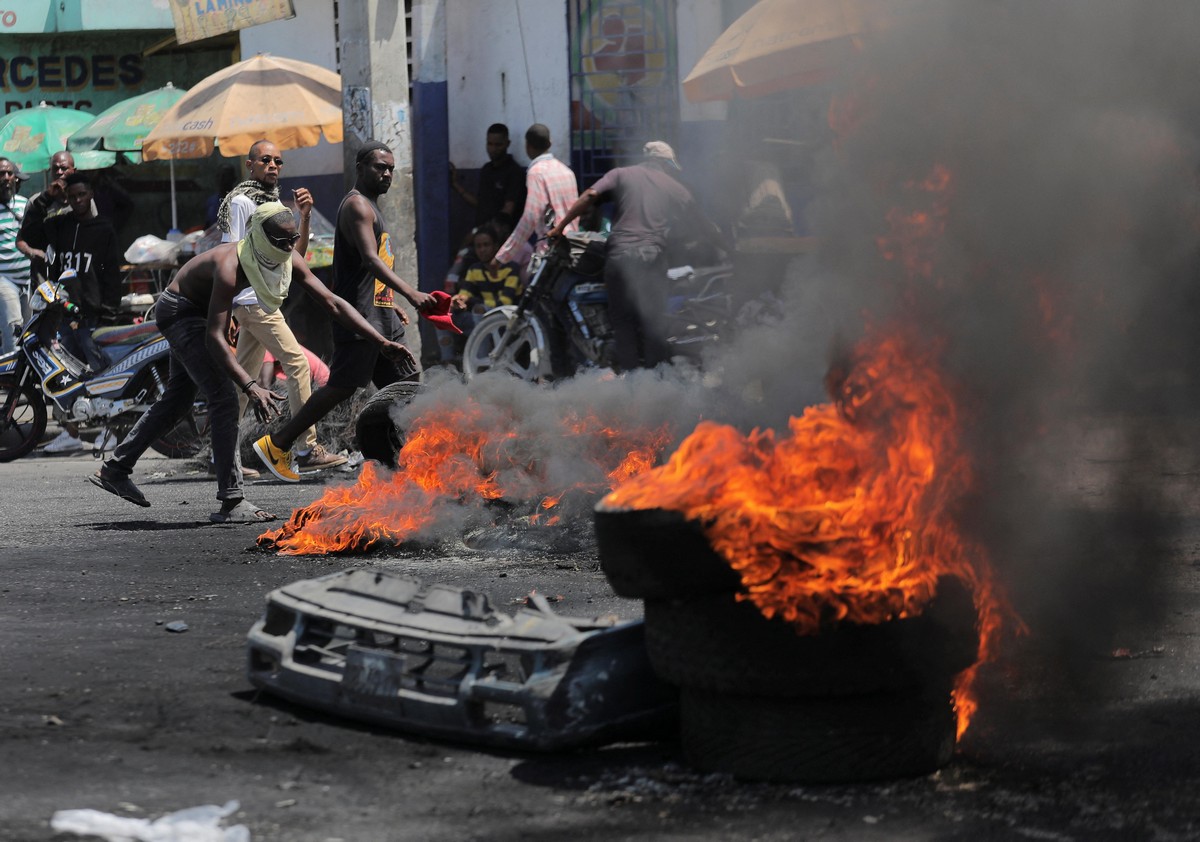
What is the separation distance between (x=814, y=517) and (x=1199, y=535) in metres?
3.90

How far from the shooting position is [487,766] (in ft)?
12.6

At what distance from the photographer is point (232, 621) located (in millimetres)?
5438

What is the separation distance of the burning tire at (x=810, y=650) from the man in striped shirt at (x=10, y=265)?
422 inches

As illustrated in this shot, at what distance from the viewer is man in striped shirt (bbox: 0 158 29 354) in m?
13.1

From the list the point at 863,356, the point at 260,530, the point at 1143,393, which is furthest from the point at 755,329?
the point at 863,356

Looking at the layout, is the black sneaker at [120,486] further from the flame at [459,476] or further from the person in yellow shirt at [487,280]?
the person in yellow shirt at [487,280]

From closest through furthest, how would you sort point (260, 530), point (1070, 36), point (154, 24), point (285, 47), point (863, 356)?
point (863, 356)
point (1070, 36)
point (260, 530)
point (285, 47)
point (154, 24)

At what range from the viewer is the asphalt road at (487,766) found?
3.39 m

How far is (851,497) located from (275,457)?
17.5ft

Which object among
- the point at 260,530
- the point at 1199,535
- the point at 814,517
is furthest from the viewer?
the point at 260,530

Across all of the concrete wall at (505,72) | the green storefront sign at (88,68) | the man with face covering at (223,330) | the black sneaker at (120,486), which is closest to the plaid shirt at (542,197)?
the concrete wall at (505,72)

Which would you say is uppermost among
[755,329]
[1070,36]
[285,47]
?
[285,47]

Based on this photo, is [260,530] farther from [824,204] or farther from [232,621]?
[824,204]

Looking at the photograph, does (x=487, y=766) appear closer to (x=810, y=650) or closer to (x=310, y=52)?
(x=810, y=650)
